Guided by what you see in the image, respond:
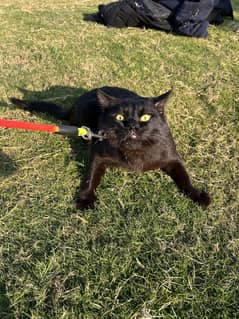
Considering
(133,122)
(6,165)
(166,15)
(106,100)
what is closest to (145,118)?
(133,122)

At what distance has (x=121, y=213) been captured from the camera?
7.17ft

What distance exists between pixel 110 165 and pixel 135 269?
779 millimetres

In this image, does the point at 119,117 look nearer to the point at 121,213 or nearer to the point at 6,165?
the point at 121,213

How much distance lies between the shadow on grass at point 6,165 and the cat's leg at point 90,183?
548 millimetres

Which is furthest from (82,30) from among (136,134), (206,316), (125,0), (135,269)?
(206,316)

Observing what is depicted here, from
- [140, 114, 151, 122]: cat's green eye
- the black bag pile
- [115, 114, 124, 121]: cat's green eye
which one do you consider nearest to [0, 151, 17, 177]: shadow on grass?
[115, 114, 124, 121]: cat's green eye

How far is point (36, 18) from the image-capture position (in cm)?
516

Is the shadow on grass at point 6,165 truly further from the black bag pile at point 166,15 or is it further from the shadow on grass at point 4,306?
the black bag pile at point 166,15

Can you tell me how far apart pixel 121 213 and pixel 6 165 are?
38.1 inches

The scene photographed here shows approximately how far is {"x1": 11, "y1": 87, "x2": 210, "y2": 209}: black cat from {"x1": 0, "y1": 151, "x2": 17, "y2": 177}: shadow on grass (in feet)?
1.83

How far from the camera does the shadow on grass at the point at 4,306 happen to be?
165cm

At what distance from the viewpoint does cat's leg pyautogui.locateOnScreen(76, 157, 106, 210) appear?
2.22 meters

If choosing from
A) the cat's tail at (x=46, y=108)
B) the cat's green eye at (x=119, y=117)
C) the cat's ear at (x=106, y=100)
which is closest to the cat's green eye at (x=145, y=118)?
the cat's green eye at (x=119, y=117)

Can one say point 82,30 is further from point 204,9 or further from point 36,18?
point 204,9
